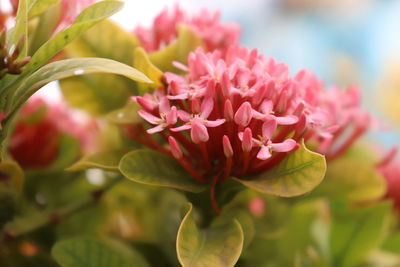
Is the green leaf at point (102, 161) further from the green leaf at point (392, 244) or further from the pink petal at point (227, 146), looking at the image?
the green leaf at point (392, 244)

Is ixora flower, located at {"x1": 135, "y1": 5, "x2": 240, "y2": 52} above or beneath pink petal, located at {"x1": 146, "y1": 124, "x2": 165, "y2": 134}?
above

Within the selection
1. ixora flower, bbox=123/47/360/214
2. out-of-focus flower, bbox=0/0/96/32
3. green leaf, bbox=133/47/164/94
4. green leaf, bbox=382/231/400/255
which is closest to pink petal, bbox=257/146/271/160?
ixora flower, bbox=123/47/360/214

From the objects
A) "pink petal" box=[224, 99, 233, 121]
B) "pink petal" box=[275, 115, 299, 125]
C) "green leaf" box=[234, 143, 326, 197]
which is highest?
"pink petal" box=[224, 99, 233, 121]

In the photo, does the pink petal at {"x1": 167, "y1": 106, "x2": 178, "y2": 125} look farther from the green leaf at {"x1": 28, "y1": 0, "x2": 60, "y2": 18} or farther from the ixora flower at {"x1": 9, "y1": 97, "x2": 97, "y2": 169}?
the ixora flower at {"x1": 9, "y1": 97, "x2": 97, "y2": 169}

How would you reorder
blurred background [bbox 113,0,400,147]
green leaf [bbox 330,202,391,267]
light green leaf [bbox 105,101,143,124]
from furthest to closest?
1. blurred background [bbox 113,0,400,147]
2. green leaf [bbox 330,202,391,267]
3. light green leaf [bbox 105,101,143,124]

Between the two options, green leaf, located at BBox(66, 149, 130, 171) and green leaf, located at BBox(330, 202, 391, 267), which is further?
green leaf, located at BBox(330, 202, 391, 267)

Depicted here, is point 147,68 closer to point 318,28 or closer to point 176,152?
point 176,152
